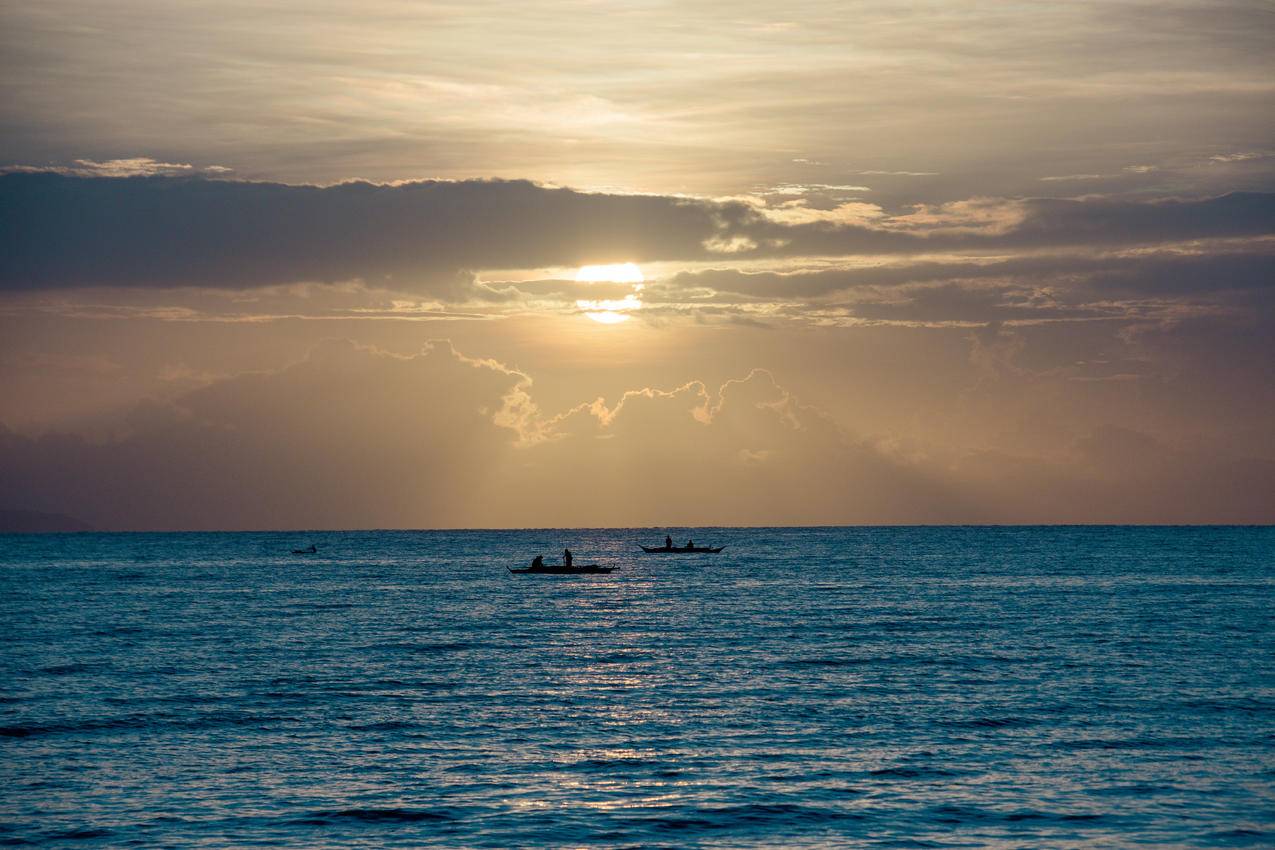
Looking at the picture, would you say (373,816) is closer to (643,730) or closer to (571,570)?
(643,730)

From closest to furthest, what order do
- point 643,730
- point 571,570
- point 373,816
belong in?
point 373,816 < point 643,730 < point 571,570

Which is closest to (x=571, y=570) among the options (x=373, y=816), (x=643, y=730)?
(x=643, y=730)

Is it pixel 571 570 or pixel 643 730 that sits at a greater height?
pixel 643 730

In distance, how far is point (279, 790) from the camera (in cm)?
3484

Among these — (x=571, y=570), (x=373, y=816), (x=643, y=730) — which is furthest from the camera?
(x=571, y=570)

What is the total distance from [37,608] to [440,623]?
39322mm

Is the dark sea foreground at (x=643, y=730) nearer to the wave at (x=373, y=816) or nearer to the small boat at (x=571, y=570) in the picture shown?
the wave at (x=373, y=816)

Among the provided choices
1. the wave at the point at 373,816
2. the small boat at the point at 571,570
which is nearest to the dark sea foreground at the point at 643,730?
the wave at the point at 373,816

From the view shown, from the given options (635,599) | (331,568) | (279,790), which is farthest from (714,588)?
(279,790)

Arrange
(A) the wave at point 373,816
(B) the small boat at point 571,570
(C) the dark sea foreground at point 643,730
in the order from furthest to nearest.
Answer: (B) the small boat at point 571,570, (A) the wave at point 373,816, (C) the dark sea foreground at point 643,730

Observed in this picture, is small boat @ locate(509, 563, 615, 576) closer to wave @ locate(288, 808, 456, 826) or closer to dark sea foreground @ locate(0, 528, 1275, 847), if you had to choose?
dark sea foreground @ locate(0, 528, 1275, 847)

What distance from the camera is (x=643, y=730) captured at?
143 ft

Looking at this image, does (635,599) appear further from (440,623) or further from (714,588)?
(440,623)

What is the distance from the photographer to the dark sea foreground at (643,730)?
31266mm
